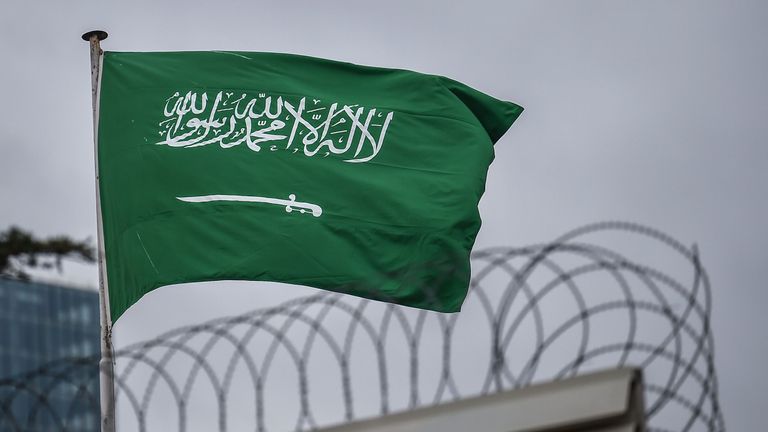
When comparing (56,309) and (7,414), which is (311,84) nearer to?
(7,414)

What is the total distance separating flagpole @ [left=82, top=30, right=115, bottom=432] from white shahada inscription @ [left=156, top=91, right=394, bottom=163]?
64 cm

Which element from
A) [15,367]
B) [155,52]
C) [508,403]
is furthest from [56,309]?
[508,403]

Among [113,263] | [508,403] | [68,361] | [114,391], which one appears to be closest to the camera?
[508,403]

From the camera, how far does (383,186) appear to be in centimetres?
1427

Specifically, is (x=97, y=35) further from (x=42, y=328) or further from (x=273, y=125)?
(x=42, y=328)

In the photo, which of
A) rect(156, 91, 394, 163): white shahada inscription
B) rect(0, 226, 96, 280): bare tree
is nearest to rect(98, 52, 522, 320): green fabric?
rect(156, 91, 394, 163): white shahada inscription

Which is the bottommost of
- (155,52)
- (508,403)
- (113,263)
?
(508,403)

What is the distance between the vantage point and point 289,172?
14266 mm

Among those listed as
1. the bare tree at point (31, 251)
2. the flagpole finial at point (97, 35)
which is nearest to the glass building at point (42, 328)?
the bare tree at point (31, 251)

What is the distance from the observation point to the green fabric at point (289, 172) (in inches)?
533

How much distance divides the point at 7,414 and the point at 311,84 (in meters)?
4.58

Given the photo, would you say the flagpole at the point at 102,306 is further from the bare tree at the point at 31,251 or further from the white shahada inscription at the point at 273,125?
the bare tree at the point at 31,251

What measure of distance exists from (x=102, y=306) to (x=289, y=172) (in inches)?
78.7

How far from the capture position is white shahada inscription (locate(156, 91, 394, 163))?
14.4 metres
